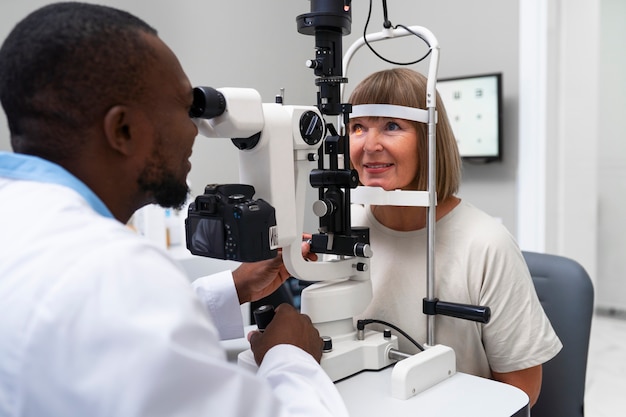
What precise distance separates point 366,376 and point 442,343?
0.79 ft

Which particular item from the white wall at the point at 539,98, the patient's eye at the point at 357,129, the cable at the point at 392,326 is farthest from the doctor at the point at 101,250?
the white wall at the point at 539,98

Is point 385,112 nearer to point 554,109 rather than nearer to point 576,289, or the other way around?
point 576,289

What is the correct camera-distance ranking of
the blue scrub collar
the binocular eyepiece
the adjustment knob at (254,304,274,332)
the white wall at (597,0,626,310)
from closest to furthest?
the blue scrub collar → the binocular eyepiece → the adjustment knob at (254,304,274,332) → the white wall at (597,0,626,310)

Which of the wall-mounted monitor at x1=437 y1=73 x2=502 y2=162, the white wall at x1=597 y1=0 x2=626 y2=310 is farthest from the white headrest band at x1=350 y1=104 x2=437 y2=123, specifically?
the white wall at x1=597 y1=0 x2=626 y2=310

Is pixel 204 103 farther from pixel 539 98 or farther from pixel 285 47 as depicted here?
pixel 285 47

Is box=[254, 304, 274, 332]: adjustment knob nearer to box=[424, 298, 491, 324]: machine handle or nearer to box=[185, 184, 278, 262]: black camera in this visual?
box=[185, 184, 278, 262]: black camera

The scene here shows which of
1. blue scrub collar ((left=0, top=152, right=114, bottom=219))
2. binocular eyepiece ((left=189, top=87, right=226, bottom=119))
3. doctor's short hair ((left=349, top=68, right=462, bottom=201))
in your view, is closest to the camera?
blue scrub collar ((left=0, top=152, right=114, bottom=219))

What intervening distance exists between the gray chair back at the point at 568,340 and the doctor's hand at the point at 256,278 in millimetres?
720

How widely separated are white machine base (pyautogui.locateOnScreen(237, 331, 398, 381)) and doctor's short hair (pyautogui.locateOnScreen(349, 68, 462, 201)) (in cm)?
40

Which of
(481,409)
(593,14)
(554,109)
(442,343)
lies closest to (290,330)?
(481,409)

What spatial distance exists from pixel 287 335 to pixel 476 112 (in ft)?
6.13

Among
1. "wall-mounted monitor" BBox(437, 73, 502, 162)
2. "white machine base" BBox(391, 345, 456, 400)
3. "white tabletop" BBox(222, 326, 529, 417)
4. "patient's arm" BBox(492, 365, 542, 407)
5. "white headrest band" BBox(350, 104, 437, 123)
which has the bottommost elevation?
"patient's arm" BBox(492, 365, 542, 407)

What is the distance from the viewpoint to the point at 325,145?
106 cm

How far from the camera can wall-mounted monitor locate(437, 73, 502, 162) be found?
236cm
